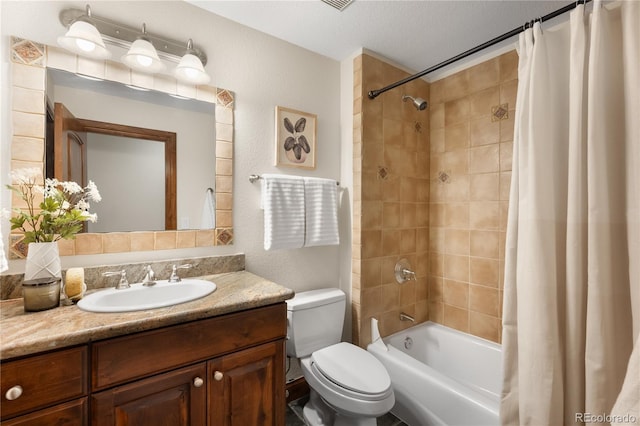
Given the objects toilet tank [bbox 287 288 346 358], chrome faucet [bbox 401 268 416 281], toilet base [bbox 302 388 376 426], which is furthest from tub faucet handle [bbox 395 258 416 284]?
toilet base [bbox 302 388 376 426]

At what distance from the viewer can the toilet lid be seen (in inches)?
53.7

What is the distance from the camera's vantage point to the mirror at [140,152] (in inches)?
51.3

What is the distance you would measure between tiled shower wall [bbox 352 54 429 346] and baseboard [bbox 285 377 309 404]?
0.45 meters

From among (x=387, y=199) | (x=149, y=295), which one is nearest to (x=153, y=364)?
(x=149, y=295)

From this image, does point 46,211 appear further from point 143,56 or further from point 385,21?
point 385,21

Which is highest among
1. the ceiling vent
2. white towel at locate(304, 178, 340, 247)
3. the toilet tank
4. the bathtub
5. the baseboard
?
the ceiling vent

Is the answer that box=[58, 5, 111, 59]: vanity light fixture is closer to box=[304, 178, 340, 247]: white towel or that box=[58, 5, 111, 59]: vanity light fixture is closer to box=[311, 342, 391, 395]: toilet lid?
box=[304, 178, 340, 247]: white towel

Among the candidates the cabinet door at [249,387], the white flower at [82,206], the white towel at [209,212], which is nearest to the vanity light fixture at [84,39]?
the white flower at [82,206]

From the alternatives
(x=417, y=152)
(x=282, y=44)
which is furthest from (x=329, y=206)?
(x=282, y=44)

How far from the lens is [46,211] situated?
1058 mm

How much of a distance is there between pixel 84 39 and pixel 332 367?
74.2 inches

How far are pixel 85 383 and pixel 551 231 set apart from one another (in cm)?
157

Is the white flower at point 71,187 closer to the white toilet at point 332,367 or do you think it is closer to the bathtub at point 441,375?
the white toilet at point 332,367

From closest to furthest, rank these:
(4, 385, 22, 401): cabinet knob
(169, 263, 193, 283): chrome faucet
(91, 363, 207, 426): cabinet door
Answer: (4, 385, 22, 401): cabinet knob, (91, 363, 207, 426): cabinet door, (169, 263, 193, 283): chrome faucet
